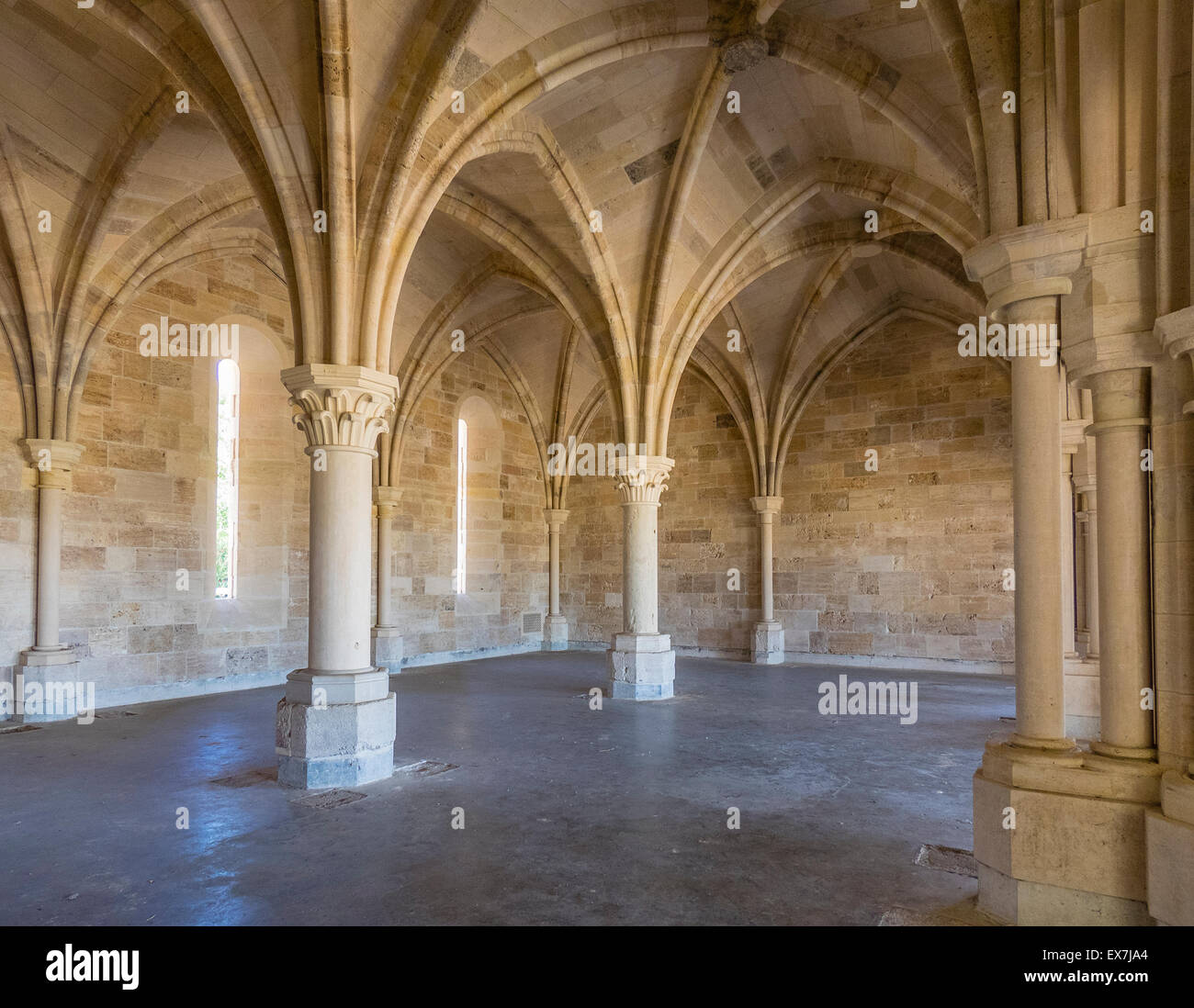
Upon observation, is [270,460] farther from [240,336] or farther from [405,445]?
[405,445]

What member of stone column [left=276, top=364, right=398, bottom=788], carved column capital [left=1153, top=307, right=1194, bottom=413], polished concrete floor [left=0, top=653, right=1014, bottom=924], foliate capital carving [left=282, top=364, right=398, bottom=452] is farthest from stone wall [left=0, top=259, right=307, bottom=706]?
carved column capital [left=1153, top=307, right=1194, bottom=413]

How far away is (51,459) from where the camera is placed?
9.15 meters

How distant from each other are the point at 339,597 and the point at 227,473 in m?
6.30

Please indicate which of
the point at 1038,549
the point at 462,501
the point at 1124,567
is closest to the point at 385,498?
the point at 462,501

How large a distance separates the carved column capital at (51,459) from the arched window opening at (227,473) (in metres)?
2.05

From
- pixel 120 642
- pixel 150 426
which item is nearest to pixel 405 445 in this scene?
pixel 150 426

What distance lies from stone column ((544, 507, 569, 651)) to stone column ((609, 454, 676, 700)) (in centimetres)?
689

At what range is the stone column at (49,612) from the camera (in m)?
8.91

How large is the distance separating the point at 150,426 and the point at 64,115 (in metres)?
3.82

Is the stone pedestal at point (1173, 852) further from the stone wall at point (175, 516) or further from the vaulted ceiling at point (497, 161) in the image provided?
the stone wall at point (175, 516)

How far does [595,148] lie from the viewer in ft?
28.3

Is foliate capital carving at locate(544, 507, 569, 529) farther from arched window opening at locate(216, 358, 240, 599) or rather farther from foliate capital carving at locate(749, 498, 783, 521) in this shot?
arched window opening at locate(216, 358, 240, 599)

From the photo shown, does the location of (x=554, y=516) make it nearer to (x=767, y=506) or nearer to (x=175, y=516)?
(x=767, y=506)

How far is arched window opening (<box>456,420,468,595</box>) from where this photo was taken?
15.3m
